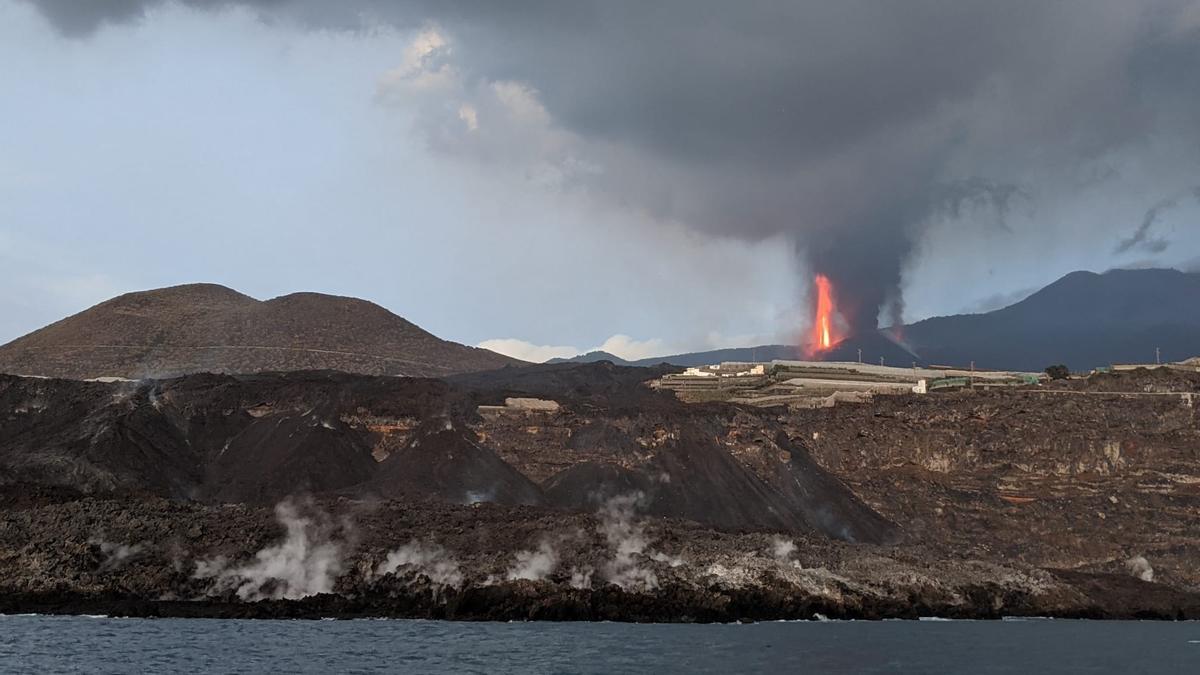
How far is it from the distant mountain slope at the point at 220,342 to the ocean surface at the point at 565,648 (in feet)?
335

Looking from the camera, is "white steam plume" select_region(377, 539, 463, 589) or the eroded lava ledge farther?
the eroded lava ledge

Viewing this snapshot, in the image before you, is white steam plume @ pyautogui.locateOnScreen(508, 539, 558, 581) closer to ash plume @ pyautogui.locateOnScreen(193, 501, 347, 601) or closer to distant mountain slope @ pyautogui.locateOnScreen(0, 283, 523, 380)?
ash plume @ pyautogui.locateOnScreen(193, 501, 347, 601)

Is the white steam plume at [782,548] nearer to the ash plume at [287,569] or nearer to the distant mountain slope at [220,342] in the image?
the ash plume at [287,569]

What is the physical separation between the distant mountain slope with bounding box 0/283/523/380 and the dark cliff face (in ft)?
194

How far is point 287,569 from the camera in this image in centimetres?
7544

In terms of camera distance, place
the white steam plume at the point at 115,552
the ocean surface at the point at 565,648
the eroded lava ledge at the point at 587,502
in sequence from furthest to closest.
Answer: the white steam plume at the point at 115,552 → the eroded lava ledge at the point at 587,502 → the ocean surface at the point at 565,648

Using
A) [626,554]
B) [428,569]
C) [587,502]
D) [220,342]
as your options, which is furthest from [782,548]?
[220,342]

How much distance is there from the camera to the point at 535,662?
179ft


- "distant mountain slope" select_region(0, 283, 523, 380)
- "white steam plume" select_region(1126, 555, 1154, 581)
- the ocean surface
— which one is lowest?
"white steam plume" select_region(1126, 555, 1154, 581)

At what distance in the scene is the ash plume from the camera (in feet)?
245

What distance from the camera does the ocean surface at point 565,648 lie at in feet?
175

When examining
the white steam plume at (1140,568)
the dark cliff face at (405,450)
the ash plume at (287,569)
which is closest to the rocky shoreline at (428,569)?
the ash plume at (287,569)

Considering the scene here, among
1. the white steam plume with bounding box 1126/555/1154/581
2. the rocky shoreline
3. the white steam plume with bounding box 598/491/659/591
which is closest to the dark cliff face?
the rocky shoreline

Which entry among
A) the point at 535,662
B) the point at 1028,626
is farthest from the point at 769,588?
the point at 535,662
